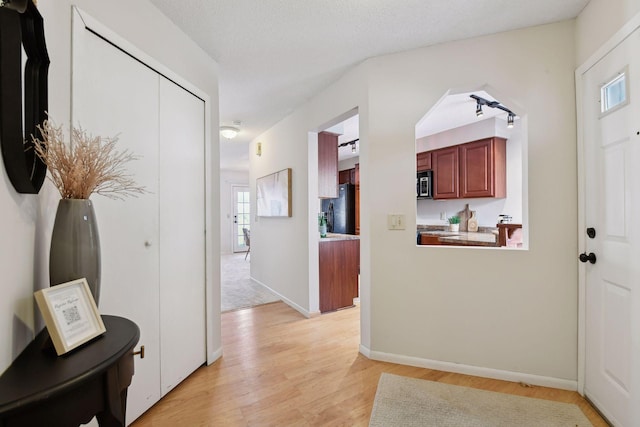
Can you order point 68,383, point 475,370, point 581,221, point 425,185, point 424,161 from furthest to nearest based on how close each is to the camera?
point 424,161 < point 425,185 < point 475,370 < point 581,221 < point 68,383

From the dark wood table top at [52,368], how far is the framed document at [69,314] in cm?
3

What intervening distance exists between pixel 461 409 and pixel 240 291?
10.7ft

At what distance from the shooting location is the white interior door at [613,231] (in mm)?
1395

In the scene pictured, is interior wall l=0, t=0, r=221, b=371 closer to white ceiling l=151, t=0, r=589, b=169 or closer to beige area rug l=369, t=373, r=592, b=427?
white ceiling l=151, t=0, r=589, b=169

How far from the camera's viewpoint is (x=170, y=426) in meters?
1.56

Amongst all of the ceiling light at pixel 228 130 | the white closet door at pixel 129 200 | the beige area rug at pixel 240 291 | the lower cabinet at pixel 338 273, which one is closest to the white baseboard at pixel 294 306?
the beige area rug at pixel 240 291

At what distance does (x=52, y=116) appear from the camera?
1.16 m

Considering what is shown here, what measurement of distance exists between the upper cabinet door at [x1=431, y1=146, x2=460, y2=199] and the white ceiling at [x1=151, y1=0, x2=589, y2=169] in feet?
8.01

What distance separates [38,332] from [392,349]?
2091 mm

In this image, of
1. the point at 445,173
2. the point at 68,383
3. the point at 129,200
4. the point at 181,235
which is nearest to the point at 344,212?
the point at 445,173

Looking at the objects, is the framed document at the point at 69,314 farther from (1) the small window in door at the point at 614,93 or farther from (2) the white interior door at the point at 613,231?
(1) the small window in door at the point at 614,93

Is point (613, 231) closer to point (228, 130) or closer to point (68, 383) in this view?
point (68, 383)

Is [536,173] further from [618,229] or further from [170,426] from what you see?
[170,426]

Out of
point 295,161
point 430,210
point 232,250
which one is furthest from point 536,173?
point 232,250
